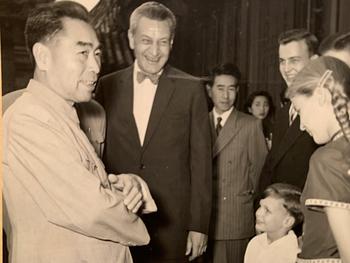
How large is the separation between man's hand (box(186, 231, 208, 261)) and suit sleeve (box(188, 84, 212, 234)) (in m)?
0.02

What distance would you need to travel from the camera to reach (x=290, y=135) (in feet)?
4.55

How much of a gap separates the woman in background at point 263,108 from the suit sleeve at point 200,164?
0.12 m

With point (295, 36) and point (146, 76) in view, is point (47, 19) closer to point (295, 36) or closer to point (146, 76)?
point (146, 76)

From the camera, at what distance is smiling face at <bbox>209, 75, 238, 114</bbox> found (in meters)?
1.39

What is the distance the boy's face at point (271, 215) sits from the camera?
1390 mm

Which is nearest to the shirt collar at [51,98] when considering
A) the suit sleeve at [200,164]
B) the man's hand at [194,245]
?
the suit sleeve at [200,164]

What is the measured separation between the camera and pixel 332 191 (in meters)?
1.17

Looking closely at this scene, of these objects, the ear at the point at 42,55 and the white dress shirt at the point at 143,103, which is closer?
the ear at the point at 42,55

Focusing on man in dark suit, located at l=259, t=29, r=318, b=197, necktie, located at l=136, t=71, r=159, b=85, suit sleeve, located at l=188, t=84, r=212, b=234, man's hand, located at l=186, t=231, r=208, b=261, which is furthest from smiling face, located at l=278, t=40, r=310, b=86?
man's hand, located at l=186, t=231, r=208, b=261

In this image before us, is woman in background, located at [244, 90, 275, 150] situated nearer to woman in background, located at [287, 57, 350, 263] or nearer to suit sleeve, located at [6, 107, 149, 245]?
woman in background, located at [287, 57, 350, 263]

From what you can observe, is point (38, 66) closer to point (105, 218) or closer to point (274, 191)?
point (105, 218)

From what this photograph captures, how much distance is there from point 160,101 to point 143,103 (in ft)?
0.15

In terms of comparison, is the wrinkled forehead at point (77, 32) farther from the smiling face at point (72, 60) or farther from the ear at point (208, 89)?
the ear at point (208, 89)

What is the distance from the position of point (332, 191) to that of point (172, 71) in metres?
0.50
